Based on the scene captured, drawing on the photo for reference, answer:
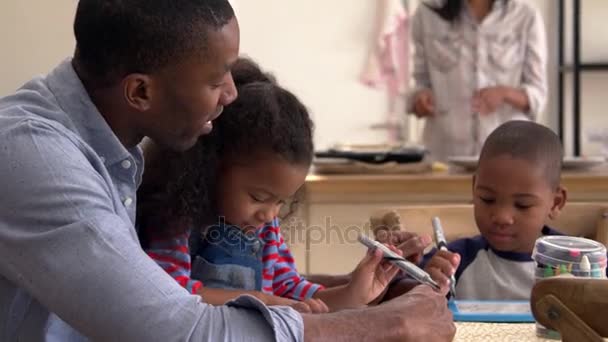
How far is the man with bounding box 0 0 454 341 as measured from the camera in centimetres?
77

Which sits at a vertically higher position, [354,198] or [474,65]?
[474,65]

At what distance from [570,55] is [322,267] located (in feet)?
8.62

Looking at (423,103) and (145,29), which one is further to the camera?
(423,103)

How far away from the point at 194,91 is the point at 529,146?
0.98 metres

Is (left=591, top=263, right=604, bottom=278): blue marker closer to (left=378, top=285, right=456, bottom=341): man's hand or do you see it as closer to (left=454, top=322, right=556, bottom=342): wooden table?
(left=454, top=322, right=556, bottom=342): wooden table

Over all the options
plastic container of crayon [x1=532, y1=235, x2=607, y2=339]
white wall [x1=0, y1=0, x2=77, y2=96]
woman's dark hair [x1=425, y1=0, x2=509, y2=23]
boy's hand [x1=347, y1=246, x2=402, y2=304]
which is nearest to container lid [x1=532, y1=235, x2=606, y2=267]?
plastic container of crayon [x1=532, y1=235, x2=607, y2=339]

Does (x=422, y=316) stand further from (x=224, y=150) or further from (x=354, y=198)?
(x=354, y=198)

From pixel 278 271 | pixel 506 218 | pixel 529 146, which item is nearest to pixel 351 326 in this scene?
pixel 278 271

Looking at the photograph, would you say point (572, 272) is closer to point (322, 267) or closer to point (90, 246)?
point (90, 246)

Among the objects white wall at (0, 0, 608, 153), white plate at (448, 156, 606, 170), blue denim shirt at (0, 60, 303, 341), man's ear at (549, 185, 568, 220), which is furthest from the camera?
white wall at (0, 0, 608, 153)

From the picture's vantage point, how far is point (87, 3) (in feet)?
2.98

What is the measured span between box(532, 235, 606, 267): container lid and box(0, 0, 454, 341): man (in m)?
0.19

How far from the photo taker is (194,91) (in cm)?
91

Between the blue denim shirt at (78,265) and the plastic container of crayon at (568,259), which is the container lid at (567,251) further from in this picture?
the blue denim shirt at (78,265)
